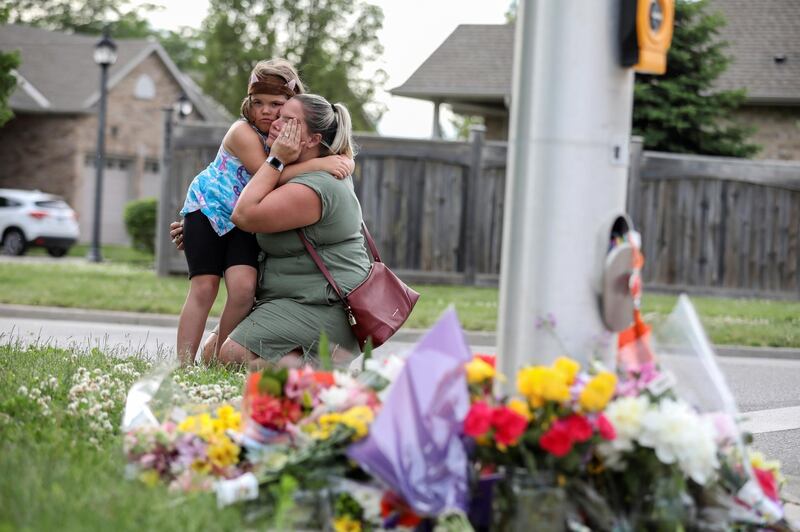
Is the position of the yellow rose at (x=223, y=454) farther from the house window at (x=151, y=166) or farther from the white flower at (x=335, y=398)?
the house window at (x=151, y=166)

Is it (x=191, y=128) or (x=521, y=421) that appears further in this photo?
(x=191, y=128)

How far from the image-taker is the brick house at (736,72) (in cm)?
2394

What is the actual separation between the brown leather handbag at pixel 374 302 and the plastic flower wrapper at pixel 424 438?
2.25m

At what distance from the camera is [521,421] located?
303 centimetres

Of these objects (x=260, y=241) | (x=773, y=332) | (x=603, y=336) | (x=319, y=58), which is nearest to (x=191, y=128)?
(x=773, y=332)

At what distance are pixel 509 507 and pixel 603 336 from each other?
71 centimetres

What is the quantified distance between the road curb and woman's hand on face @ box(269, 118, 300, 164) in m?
5.76

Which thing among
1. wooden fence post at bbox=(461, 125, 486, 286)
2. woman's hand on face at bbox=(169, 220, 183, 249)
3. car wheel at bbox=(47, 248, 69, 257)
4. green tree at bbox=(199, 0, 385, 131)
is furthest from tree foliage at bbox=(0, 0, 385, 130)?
woman's hand on face at bbox=(169, 220, 183, 249)

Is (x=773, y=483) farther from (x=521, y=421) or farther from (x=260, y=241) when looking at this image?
(x=260, y=241)

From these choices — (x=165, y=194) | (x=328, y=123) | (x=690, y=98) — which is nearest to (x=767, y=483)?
(x=328, y=123)

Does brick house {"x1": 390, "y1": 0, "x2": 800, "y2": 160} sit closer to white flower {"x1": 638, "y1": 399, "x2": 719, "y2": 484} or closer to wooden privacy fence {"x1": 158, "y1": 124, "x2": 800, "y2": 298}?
wooden privacy fence {"x1": 158, "y1": 124, "x2": 800, "y2": 298}

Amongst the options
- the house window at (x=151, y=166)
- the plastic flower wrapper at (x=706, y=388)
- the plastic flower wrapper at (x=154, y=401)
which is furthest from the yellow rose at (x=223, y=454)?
the house window at (x=151, y=166)

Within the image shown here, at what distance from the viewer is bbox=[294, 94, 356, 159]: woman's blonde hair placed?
5.27 metres

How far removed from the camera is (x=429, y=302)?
13172 mm
